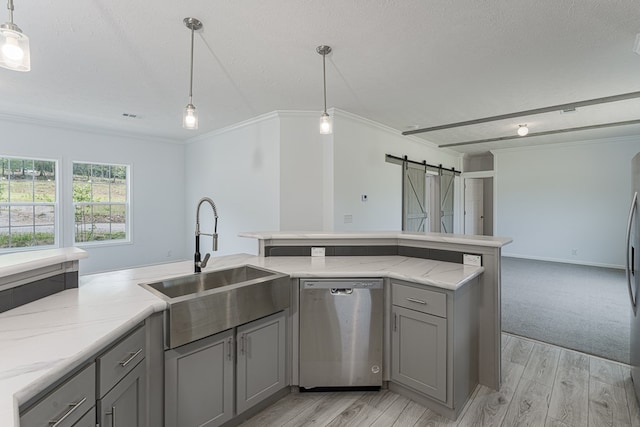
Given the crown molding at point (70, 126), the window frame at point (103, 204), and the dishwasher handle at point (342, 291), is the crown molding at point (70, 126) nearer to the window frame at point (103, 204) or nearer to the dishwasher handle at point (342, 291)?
the window frame at point (103, 204)

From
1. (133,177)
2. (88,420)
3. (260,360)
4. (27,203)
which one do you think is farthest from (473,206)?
(27,203)

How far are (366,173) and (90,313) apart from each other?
4.07m

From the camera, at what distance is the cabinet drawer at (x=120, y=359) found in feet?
3.80


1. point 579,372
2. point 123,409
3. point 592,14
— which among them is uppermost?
point 592,14

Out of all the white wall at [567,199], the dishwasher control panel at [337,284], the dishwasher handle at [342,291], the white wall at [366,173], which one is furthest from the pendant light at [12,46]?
the white wall at [567,199]

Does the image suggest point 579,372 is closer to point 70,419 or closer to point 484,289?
point 484,289

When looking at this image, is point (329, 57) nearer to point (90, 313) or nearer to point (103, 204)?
point (90, 313)

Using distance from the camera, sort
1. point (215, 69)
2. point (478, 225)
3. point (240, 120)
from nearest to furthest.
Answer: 1. point (215, 69)
2. point (240, 120)
3. point (478, 225)

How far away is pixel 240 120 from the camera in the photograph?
A: 4801 mm

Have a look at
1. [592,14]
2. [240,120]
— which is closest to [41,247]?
[240,120]

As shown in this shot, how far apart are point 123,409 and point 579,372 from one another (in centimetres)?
321

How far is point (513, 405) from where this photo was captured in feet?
6.88

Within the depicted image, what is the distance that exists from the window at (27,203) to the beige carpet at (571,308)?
6777mm

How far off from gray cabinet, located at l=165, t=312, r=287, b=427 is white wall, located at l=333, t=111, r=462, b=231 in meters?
2.56
